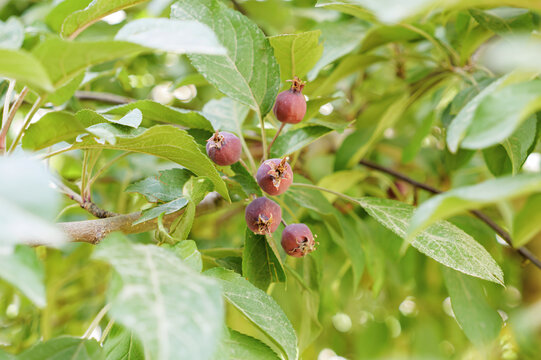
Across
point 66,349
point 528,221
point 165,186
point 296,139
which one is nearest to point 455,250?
point 528,221

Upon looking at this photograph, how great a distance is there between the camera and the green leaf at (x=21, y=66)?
0.36 metres

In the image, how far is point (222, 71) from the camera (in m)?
0.70

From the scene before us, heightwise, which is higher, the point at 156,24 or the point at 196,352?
the point at 156,24

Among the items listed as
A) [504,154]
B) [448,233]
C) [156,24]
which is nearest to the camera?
[156,24]

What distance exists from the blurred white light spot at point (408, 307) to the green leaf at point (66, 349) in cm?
132

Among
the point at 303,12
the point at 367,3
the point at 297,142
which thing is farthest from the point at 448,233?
the point at 303,12

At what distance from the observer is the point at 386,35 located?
0.98 meters

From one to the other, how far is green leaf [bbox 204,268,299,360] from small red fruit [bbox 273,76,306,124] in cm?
25

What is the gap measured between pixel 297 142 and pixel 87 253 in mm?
1062

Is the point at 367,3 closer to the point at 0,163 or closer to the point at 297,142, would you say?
the point at 0,163

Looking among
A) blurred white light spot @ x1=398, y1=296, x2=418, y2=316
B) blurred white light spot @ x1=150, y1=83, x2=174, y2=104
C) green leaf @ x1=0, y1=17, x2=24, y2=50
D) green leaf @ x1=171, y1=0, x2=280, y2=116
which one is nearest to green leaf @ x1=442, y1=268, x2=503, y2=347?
green leaf @ x1=171, y1=0, x2=280, y2=116

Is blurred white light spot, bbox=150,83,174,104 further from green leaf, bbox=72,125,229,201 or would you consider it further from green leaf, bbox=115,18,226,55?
green leaf, bbox=115,18,226,55

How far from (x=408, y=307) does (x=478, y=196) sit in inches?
61.3

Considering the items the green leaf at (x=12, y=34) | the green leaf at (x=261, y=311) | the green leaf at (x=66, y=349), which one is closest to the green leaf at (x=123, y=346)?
the green leaf at (x=66, y=349)
